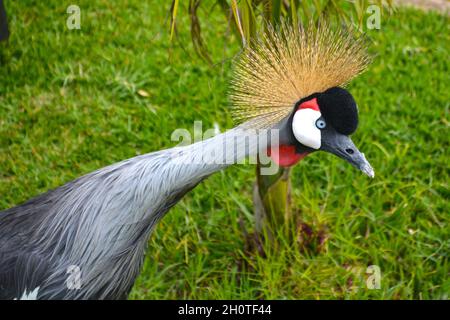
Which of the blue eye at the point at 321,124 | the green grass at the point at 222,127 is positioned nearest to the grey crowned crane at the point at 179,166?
the blue eye at the point at 321,124

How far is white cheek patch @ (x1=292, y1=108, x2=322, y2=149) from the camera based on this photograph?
54.4 inches

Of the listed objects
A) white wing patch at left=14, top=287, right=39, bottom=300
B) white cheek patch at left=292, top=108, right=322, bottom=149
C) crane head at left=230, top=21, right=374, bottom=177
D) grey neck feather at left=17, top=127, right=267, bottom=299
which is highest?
crane head at left=230, top=21, right=374, bottom=177

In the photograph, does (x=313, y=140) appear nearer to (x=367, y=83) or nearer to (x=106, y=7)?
(x=367, y=83)

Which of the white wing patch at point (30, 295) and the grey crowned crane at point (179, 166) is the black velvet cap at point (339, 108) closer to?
the grey crowned crane at point (179, 166)

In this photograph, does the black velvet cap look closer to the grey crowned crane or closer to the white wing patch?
the grey crowned crane

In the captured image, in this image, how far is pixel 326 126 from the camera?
1.39 m

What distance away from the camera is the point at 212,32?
138 inches

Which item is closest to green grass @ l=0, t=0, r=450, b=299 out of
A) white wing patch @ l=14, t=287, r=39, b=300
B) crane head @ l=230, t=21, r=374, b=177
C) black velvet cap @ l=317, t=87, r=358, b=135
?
crane head @ l=230, t=21, r=374, b=177

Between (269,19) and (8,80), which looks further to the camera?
(8,80)

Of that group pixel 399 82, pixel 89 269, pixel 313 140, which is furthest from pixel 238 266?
pixel 399 82

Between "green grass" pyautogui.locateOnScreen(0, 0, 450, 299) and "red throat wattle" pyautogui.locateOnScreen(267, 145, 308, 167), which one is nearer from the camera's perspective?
"red throat wattle" pyautogui.locateOnScreen(267, 145, 308, 167)

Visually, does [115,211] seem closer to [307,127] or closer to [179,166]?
[179,166]

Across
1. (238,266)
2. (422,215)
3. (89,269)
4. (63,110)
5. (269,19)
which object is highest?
(63,110)

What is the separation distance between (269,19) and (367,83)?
1.58m
